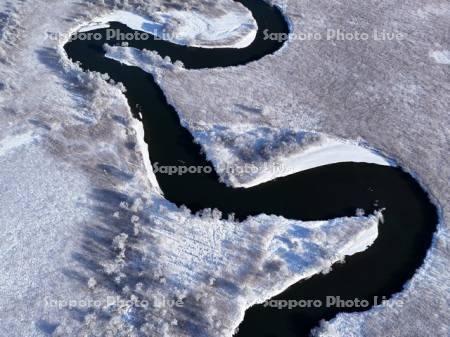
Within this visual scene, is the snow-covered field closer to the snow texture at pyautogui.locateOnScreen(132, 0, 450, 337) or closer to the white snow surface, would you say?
the snow texture at pyautogui.locateOnScreen(132, 0, 450, 337)

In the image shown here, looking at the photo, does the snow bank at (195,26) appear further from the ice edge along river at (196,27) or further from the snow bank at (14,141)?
the snow bank at (14,141)

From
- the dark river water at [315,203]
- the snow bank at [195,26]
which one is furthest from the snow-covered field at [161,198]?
the snow bank at [195,26]

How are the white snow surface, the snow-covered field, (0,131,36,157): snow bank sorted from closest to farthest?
the snow-covered field < the white snow surface < (0,131,36,157): snow bank

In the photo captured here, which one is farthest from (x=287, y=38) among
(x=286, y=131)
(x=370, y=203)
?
(x=370, y=203)

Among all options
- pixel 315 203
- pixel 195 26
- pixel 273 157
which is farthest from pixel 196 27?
pixel 315 203

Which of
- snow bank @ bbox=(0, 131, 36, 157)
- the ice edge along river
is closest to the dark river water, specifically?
the ice edge along river

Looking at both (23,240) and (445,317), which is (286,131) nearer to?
(445,317)

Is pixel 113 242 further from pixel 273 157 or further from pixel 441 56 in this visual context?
pixel 441 56
